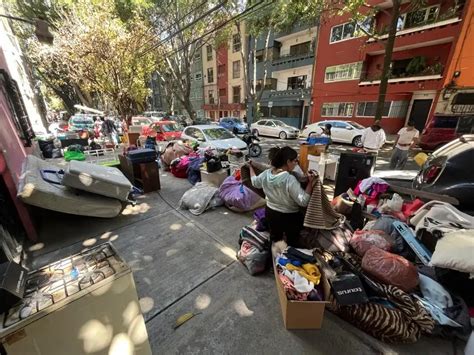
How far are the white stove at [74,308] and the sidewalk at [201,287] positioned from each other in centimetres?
61

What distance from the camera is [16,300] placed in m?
1.05

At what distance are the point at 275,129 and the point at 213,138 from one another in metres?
8.41

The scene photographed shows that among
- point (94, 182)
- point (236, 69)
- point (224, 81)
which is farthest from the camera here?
point (224, 81)

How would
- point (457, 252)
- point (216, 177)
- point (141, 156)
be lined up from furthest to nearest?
point (141, 156)
point (216, 177)
point (457, 252)

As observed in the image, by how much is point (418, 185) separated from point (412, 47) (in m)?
14.4

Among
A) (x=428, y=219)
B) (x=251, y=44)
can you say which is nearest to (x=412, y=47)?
(x=251, y=44)

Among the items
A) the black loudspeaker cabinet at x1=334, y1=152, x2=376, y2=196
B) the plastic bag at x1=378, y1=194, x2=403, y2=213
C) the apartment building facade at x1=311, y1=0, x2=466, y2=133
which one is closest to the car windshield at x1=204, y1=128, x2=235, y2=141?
the black loudspeaker cabinet at x1=334, y1=152, x2=376, y2=196

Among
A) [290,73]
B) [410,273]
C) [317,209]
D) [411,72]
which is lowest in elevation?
[410,273]

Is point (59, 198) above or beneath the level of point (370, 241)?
above

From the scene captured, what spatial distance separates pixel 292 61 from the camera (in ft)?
61.7

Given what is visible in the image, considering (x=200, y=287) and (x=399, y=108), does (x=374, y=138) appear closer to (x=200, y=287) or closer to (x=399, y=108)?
(x=200, y=287)

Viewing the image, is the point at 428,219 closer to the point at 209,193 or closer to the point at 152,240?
the point at 209,193

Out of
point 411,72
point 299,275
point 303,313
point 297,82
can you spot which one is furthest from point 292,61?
point 303,313

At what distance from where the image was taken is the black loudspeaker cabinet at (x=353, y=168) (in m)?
3.98
